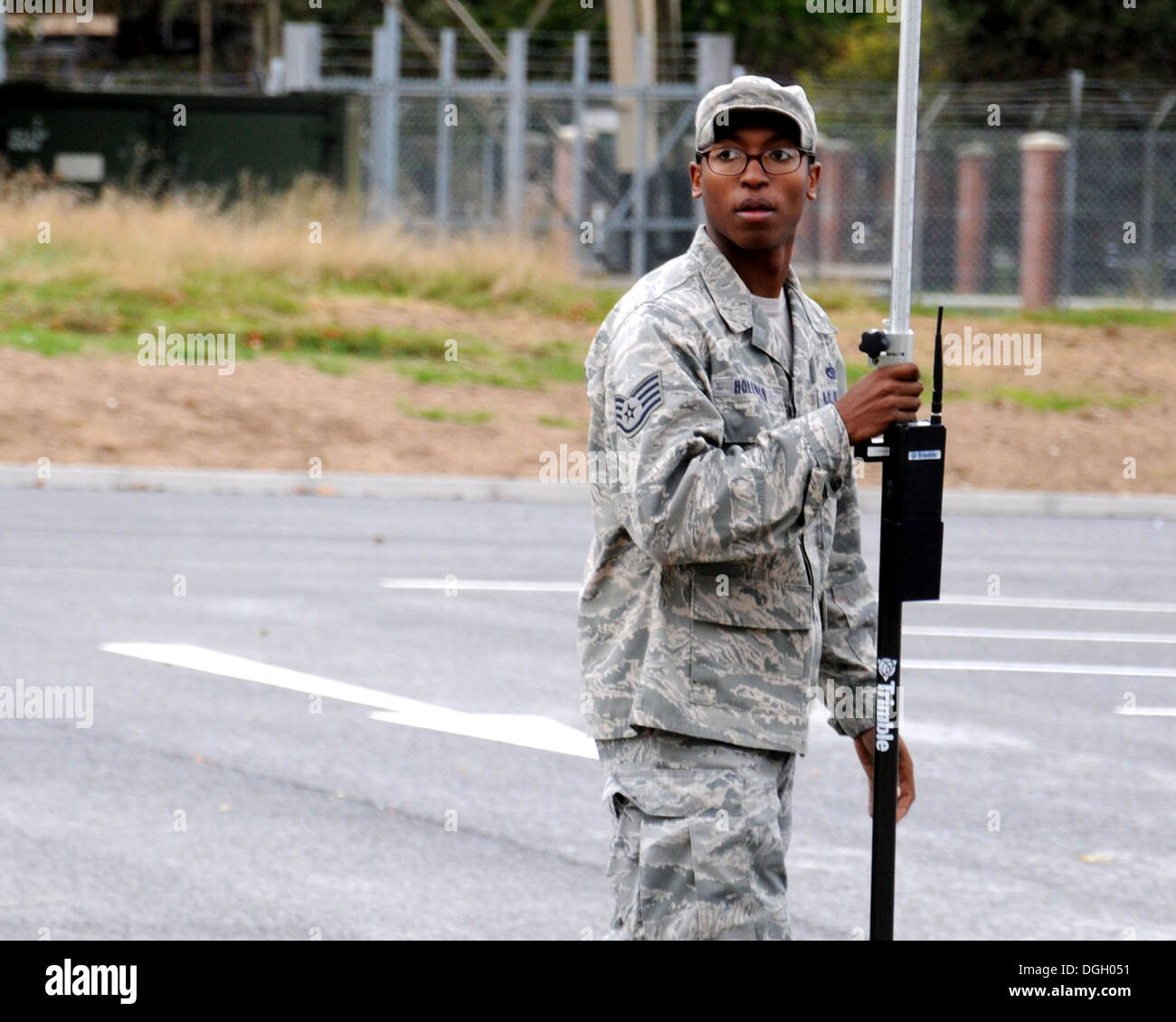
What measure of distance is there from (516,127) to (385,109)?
7.26 feet

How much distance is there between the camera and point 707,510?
2969 millimetres

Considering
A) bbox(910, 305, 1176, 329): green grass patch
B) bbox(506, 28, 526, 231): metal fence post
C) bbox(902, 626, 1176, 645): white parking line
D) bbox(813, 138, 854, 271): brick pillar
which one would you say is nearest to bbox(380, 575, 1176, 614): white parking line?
bbox(902, 626, 1176, 645): white parking line

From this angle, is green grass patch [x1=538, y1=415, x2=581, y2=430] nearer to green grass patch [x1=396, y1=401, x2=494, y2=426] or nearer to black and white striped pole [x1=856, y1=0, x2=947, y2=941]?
green grass patch [x1=396, y1=401, x2=494, y2=426]

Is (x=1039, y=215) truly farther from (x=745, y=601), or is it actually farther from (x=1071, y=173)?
(x=745, y=601)

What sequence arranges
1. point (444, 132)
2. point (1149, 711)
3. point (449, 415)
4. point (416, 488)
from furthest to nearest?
point (444, 132) → point (449, 415) → point (416, 488) → point (1149, 711)

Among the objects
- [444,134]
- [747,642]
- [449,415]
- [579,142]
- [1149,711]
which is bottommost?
[1149,711]

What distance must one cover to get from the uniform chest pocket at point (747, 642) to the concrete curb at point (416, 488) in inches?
423

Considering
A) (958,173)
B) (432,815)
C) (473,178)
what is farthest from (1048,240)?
(432,815)

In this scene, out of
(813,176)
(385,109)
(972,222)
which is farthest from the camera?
(972,222)

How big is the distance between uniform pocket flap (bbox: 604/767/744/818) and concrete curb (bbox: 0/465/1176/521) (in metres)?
10.8

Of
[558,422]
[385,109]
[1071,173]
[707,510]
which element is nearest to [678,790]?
[707,510]

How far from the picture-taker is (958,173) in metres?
30.8
